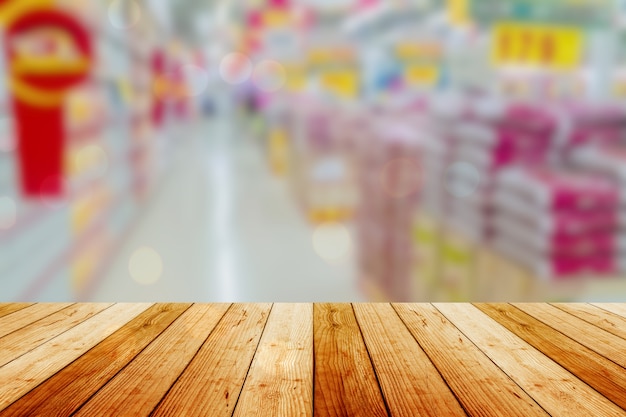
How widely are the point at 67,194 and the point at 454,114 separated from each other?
61.8 inches

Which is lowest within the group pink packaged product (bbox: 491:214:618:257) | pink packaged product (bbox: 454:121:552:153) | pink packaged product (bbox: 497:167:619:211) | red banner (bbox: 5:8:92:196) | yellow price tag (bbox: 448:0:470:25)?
pink packaged product (bbox: 491:214:618:257)

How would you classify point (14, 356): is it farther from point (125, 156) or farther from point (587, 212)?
point (587, 212)

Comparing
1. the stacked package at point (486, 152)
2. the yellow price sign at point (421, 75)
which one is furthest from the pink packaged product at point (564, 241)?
the yellow price sign at point (421, 75)

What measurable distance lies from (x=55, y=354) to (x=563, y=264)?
160 cm

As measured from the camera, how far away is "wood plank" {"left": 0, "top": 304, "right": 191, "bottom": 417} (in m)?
1.29

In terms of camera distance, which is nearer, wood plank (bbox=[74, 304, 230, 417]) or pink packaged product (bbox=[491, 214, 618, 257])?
wood plank (bbox=[74, 304, 230, 417])

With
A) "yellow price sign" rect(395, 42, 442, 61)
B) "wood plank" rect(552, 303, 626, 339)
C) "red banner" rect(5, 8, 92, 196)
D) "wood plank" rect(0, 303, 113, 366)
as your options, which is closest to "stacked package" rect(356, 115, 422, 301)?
"yellow price sign" rect(395, 42, 442, 61)

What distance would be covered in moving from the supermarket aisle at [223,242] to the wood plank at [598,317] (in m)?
0.83

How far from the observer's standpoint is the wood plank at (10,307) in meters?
2.11

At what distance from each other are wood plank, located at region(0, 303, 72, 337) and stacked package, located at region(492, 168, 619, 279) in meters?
1.62

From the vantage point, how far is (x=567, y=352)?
170 centimetres

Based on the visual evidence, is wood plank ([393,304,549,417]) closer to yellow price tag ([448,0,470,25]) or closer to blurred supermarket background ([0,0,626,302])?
blurred supermarket background ([0,0,626,302])

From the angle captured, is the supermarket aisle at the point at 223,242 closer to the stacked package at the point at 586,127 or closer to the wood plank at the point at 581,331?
the wood plank at the point at 581,331

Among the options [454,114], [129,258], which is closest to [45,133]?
[129,258]
